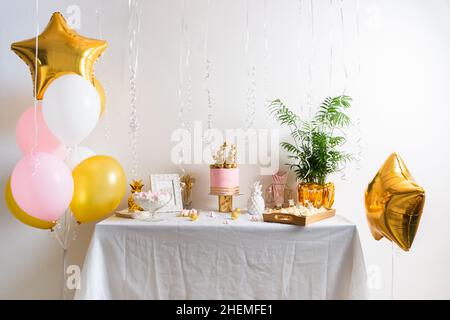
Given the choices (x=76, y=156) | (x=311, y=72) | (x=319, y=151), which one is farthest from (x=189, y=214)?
(x=311, y=72)

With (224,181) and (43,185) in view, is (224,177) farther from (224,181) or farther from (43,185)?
(43,185)

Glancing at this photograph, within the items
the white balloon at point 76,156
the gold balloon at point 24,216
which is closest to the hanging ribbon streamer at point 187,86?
the white balloon at point 76,156

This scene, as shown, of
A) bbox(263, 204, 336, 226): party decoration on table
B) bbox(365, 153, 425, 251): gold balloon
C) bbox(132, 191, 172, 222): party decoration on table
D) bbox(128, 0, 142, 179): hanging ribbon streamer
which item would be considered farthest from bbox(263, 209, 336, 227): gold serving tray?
bbox(128, 0, 142, 179): hanging ribbon streamer

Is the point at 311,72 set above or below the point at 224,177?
above

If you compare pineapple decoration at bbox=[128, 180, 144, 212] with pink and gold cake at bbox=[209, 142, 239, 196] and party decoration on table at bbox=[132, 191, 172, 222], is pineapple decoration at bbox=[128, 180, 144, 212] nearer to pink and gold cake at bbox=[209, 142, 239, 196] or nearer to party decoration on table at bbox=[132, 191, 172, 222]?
party decoration on table at bbox=[132, 191, 172, 222]

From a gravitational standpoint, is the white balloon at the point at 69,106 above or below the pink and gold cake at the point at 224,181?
above

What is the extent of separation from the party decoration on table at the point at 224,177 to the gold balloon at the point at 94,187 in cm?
48

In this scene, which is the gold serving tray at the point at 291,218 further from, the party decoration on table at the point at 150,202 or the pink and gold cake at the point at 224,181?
the party decoration on table at the point at 150,202

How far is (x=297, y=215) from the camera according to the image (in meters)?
1.87

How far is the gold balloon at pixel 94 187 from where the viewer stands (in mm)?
1878

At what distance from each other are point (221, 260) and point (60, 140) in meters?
0.90

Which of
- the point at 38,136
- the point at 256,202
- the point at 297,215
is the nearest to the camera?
the point at 297,215

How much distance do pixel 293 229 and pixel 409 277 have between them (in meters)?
0.94
